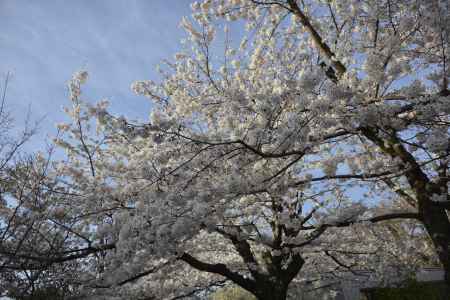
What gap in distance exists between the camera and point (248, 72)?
25.2 feet

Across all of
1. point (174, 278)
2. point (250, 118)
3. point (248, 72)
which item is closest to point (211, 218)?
point (250, 118)

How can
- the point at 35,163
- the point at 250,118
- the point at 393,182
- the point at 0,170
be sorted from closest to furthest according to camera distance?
1. the point at 250,118
2. the point at 0,170
3. the point at 393,182
4. the point at 35,163

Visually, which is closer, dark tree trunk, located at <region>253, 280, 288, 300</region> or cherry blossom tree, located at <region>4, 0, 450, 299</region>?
cherry blossom tree, located at <region>4, 0, 450, 299</region>

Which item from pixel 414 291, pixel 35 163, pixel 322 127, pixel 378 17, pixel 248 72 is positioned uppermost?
pixel 248 72

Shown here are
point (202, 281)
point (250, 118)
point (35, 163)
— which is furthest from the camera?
point (202, 281)

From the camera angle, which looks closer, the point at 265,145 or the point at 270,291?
the point at 265,145

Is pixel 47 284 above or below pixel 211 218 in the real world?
below

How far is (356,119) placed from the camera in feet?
16.0

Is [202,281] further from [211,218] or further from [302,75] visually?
[302,75]

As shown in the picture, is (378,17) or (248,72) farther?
(248,72)

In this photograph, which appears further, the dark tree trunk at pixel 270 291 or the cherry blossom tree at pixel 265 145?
the dark tree trunk at pixel 270 291

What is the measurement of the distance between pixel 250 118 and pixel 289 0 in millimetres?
3002

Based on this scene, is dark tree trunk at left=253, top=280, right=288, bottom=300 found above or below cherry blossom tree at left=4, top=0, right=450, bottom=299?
below

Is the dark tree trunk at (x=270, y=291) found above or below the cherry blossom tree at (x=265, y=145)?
below
